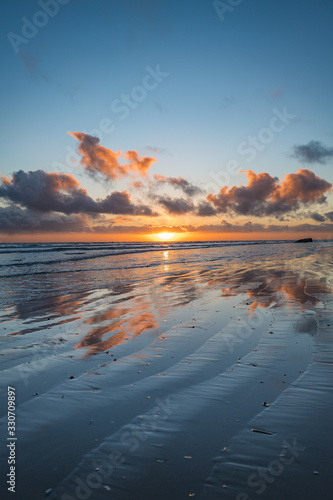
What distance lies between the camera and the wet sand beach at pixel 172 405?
8.52ft

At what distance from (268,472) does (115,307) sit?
25.3ft

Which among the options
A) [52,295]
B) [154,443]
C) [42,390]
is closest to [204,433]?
[154,443]

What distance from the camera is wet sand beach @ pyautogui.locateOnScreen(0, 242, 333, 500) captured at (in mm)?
2596

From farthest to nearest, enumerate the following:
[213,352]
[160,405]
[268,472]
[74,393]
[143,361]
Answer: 1. [213,352]
2. [143,361]
3. [74,393]
4. [160,405]
5. [268,472]

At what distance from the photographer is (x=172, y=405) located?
3814 millimetres

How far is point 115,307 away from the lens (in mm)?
9914


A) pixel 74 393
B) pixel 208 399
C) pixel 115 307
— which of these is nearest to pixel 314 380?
pixel 208 399

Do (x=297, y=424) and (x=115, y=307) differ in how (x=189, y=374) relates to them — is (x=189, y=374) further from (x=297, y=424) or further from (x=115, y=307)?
(x=115, y=307)

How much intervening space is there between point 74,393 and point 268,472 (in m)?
2.69

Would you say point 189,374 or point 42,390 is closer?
point 42,390

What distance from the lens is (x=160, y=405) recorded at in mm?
3816

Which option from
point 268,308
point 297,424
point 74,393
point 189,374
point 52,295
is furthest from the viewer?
point 52,295

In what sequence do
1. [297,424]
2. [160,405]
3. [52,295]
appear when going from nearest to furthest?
[297,424], [160,405], [52,295]

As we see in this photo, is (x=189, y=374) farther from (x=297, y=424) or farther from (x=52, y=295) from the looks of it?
(x=52, y=295)
